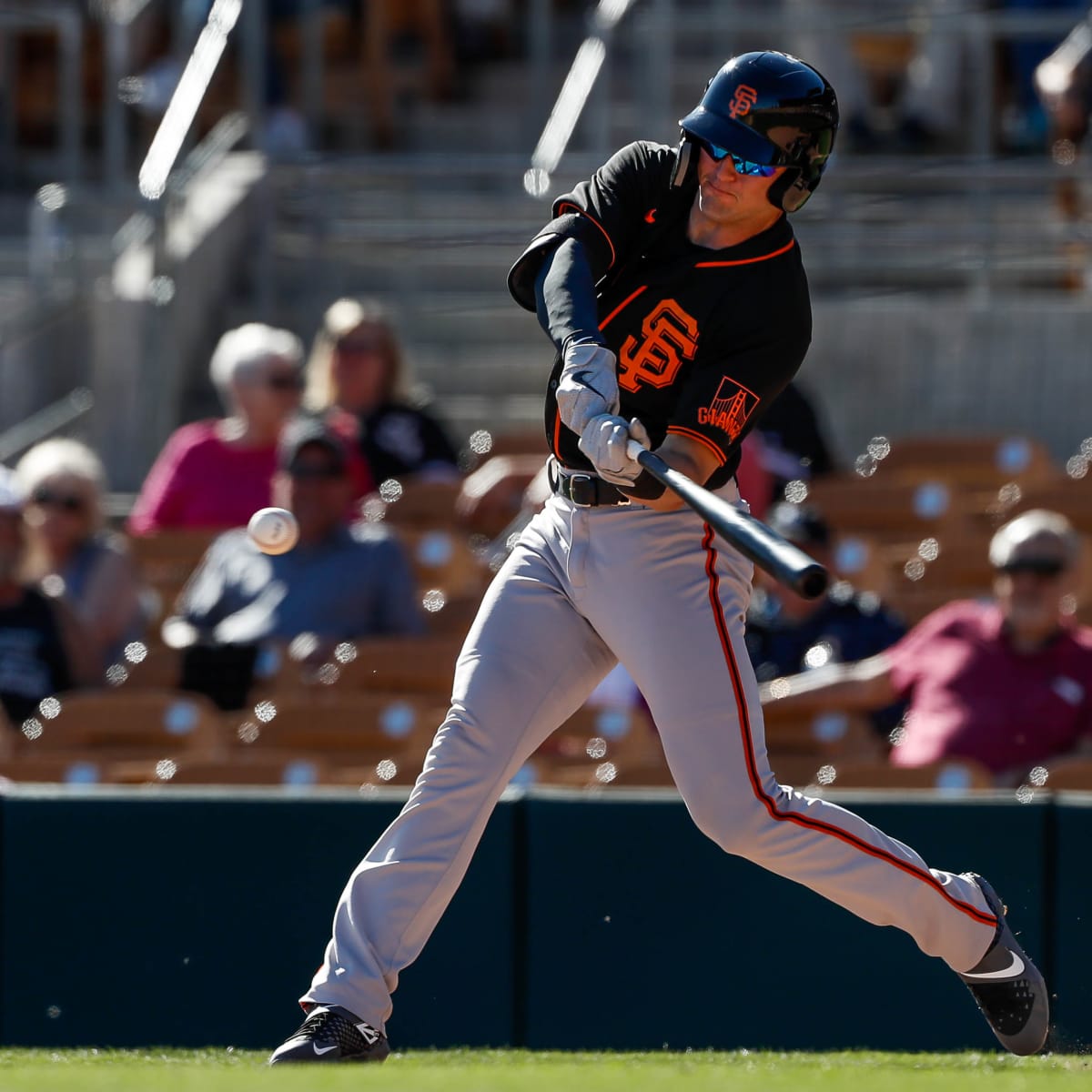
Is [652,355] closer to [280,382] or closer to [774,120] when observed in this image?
[774,120]

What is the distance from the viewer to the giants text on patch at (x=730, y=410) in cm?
433

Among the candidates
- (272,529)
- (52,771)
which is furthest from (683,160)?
(52,771)

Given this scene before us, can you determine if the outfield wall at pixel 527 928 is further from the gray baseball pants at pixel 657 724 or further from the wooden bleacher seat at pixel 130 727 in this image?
the wooden bleacher seat at pixel 130 727

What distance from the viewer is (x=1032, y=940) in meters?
5.46

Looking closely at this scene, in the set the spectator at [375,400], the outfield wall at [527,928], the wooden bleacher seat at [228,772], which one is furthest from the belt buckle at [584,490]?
the spectator at [375,400]

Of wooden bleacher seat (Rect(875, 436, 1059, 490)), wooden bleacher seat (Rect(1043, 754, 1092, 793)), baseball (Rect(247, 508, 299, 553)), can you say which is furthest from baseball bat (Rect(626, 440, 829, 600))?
wooden bleacher seat (Rect(875, 436, 1059, 490))

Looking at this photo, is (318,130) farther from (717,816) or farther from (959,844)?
(717,816)

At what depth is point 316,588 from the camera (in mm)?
7422

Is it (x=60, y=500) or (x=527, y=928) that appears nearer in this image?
(x=527, y=928)

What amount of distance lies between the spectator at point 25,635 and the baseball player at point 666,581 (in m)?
3.18

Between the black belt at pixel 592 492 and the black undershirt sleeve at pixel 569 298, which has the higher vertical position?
the black undershirt sleeve at pixel 569 298

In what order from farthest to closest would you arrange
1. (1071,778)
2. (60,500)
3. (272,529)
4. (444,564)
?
(444,564) → (60,500) → (1071,778) → (272,529)

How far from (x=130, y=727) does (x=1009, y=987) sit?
126 inches

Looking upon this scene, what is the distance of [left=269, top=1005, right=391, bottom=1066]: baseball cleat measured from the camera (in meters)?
4.31
